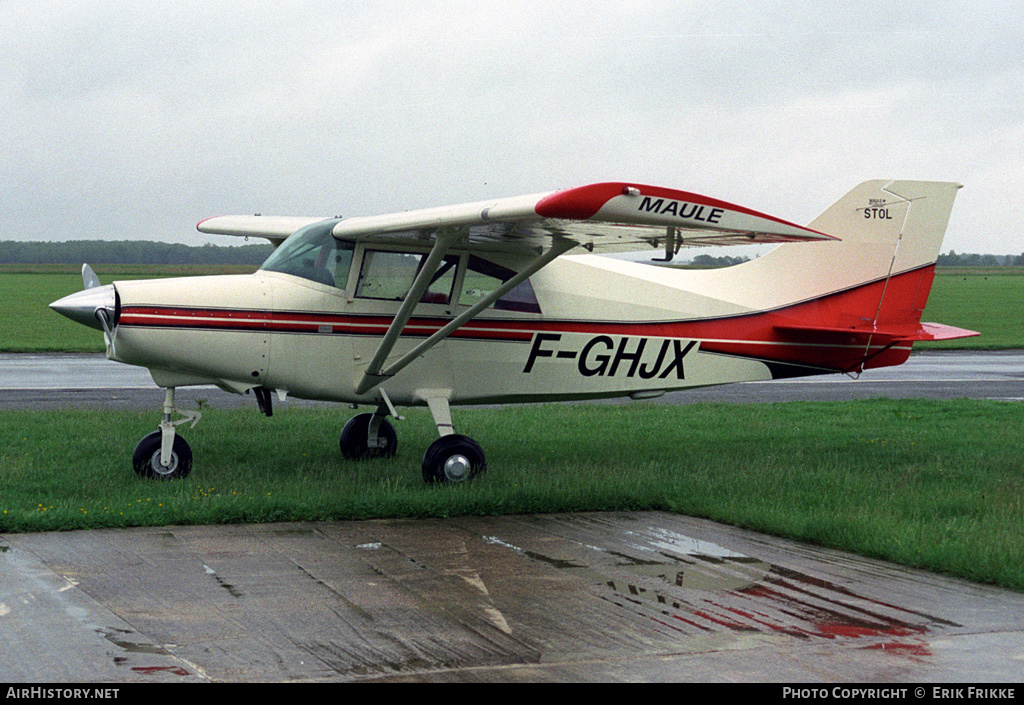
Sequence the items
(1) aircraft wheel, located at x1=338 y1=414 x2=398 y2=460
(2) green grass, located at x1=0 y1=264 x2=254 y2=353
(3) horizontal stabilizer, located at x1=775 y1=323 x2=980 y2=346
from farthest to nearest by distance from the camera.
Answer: (2) green grass, located at x1=0 y1=264 x2=254 y2=353 < (3) horizontal stabilizer, located at x1=775 y1=323 x2=980 y2=346 < (1) aircraft wheel, located at x1=338 y1=414 x2=398 y2=460

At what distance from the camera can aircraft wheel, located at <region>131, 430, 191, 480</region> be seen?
995cm

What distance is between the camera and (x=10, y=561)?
7.08 m

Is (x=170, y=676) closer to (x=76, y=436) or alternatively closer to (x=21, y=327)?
(x=76, y=436)

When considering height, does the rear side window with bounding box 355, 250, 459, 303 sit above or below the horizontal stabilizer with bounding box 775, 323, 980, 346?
below

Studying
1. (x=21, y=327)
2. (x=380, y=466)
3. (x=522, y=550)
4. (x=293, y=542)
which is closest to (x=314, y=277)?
(x=380, y=466)

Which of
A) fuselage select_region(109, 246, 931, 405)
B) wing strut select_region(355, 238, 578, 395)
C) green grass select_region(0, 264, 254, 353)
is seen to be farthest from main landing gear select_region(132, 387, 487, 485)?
green grass select_region(0, 264, 254, 353)

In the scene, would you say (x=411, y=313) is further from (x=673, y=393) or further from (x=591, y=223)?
(x=673, y=393)

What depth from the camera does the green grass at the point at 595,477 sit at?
8266 mm

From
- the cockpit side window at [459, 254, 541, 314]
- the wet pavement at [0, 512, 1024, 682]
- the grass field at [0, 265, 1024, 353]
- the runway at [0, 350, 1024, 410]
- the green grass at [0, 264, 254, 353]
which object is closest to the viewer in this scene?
the wet pavement at [0, 512, 1024, 682]

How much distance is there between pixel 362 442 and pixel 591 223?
386cm

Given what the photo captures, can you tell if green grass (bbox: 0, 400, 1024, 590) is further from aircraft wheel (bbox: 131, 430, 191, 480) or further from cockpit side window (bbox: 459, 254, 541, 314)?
cockpit side window (bbox: 459, 254, 541, 314)

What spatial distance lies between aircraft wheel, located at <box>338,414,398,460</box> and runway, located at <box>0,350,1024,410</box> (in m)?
6.18

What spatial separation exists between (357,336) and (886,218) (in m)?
6.15

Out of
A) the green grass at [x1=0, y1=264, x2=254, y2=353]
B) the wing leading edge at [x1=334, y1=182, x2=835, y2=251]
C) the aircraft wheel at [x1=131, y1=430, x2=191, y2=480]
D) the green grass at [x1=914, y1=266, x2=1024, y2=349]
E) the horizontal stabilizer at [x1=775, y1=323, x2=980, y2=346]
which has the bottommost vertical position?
the green grass at [x1=0, y1=264, x2=254, y2=353]
